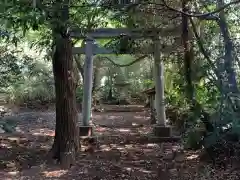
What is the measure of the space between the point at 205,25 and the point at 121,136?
13.7 ft

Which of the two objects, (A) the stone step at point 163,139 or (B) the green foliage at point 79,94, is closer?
(A) the stone step at point 163,139

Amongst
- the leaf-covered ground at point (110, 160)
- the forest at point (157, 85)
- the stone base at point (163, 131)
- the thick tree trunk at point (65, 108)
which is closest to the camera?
the forest at point (157, 85)

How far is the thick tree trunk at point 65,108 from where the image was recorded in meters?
6.24

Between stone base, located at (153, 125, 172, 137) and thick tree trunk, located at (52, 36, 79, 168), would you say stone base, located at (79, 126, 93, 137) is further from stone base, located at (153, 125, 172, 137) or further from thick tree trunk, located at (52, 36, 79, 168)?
thick tree trunk, located at (52, 36, 79, 168)

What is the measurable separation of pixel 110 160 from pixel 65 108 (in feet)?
4.44

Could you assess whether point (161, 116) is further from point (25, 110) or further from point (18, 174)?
point (25, 110)

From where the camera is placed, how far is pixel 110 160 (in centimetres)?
691

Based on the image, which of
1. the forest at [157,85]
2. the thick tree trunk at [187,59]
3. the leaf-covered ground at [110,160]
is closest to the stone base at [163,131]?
the forest at [157,85]

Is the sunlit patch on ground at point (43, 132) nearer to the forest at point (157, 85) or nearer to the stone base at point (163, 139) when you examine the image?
the forest at point (157, 85)

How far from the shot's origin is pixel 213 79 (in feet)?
Result: 18.7

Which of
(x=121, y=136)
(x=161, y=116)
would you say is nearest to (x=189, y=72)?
(x=161, y=116)

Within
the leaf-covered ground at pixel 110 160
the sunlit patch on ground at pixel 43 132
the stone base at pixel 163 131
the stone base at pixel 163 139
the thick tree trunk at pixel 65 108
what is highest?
the thick tree trunk at pixel 65 108

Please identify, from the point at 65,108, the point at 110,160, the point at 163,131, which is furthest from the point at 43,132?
the point at 65,108

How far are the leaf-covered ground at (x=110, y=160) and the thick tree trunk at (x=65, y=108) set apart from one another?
0.72ft
